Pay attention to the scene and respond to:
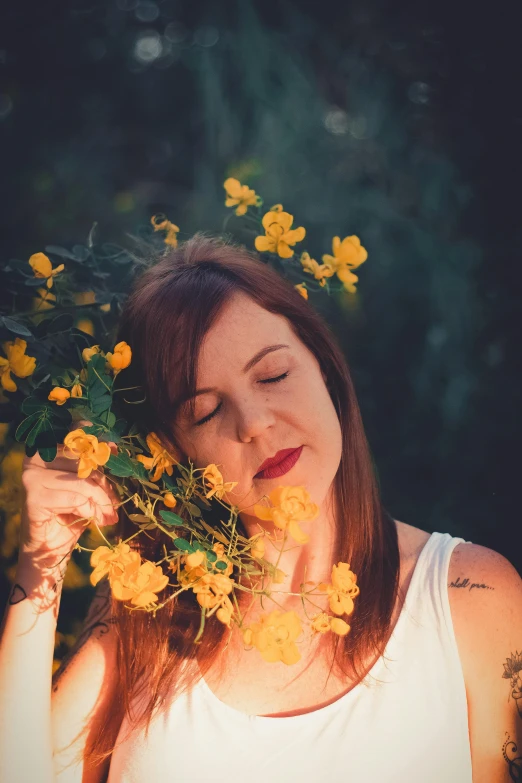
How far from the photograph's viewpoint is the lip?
1227 millimetres

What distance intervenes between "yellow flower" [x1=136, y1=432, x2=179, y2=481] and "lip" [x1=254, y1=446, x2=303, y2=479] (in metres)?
0.16

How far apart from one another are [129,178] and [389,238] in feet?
2.63

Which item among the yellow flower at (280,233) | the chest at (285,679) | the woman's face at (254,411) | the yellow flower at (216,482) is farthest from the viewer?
the yellow flower at (280,233)

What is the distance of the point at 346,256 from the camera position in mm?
1491

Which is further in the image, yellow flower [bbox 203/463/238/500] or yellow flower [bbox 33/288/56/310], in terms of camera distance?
yellow flower [bbox 33/288/56/310]

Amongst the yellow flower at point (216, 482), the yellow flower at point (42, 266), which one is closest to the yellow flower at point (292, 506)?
the yellow flower at point (216, 482)

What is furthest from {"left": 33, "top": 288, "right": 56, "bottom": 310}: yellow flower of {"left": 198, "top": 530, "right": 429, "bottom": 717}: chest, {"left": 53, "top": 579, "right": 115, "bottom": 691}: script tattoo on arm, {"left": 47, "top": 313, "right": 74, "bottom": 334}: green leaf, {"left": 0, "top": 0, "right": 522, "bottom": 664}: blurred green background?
{"left": 198, "top": 530, "right": 429, "bottom": 717}: chest

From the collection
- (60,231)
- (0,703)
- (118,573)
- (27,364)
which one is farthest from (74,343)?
(60,231)

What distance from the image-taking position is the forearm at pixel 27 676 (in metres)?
1.30

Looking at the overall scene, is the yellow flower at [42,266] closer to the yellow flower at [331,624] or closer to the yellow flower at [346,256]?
the yellow flower at [346,256]

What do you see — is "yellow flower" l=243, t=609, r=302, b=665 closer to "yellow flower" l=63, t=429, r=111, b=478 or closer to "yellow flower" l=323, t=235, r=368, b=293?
"yellow flower" l=63, t=429, r=111, b=478

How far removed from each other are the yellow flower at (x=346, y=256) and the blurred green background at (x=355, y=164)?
43 cm

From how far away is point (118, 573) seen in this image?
3.34 feet

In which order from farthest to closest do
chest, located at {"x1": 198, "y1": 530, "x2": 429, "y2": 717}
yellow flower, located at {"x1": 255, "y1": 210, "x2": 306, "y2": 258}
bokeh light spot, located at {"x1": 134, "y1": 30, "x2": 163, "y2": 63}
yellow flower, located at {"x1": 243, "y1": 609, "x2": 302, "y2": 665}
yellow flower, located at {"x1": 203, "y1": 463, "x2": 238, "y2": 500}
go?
1. bokeh light spot, located at {"x1": 134, "y1": 30, "x2": 163, "y2": 63}
2. yellow flower, located at {"x1": 255, "y1": 210, "x2": 306, "y2": 258}
3. chest, located at {"x1": 198, "y1": 530, "x2": 429, "y2": 717}
4. yellow flower, located at {"x1": 203, "y1": 463, "x2": 238, "y2": 500}
5. yellow flower, located at {"x1": 243, "y1": 609, "x2": 302, "y2": 665}
